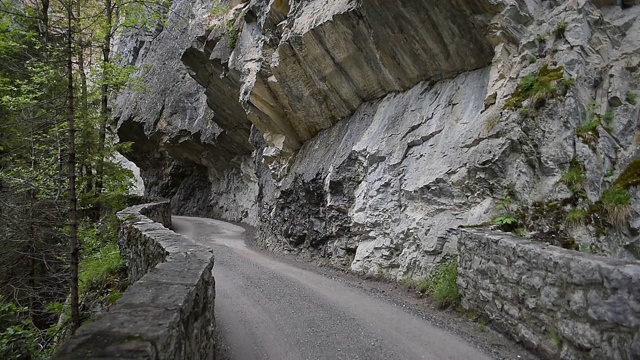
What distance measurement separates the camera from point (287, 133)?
1647 cm

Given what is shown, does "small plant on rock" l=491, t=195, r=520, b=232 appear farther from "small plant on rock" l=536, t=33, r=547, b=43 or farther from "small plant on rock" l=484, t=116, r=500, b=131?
"small plant on rock" l=536, t=33, r=547, b=43

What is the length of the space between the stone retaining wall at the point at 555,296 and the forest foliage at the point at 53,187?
6.74 m

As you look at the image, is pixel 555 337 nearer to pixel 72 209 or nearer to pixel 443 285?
pixel 443 285

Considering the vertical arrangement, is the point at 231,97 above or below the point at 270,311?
above

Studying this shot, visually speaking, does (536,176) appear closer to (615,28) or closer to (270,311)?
(615,28)

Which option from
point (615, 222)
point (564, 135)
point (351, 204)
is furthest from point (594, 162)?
point (351, 204)

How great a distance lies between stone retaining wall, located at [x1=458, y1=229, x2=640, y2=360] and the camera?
381cm

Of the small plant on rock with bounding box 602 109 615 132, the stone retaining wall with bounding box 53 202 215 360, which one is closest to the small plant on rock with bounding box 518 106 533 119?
the small plant on rock with bounding box 602 109 615 132

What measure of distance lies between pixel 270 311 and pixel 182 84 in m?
25.3

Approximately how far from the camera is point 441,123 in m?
9.60

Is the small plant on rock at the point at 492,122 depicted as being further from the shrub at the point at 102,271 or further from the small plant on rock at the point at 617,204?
the shrub at the point at 102,271

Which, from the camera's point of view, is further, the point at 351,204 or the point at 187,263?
the point at 351,204

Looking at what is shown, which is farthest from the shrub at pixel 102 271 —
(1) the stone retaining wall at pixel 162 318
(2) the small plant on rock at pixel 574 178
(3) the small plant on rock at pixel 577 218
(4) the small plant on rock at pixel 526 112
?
(2) the small plant on rock at pixel 574 178

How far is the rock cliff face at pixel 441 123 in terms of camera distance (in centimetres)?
749
